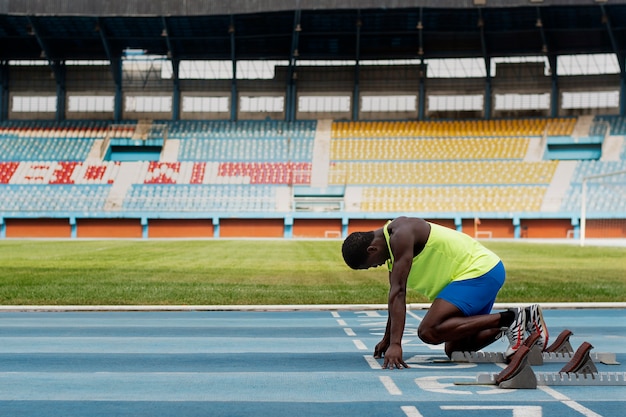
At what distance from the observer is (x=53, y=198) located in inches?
2078

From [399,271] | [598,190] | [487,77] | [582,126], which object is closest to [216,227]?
[487,77]

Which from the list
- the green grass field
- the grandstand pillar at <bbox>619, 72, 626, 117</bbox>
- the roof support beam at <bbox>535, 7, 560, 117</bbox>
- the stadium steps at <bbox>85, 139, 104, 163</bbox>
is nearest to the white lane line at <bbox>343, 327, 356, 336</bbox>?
the green grass field

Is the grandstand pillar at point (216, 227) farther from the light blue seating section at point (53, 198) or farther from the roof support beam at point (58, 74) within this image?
the roof support beam at point (58, 74)

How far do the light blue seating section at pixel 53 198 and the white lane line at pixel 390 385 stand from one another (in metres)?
48.5

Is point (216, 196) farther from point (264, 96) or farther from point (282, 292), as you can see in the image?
point (282, 292)

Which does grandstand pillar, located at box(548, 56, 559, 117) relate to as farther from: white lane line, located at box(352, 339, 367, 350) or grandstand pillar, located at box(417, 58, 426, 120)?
white lane line, located at box(352, 339, 367, 350)

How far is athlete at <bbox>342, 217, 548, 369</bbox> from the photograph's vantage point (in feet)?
18.8

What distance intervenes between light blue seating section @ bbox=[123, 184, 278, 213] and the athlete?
45707mm

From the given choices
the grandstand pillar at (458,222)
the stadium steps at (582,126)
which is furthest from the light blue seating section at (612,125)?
the grandstand pillar at (458,222)

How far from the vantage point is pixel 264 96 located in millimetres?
59875
